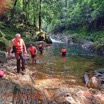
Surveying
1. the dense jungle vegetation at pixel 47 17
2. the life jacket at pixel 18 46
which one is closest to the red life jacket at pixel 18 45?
the life jacket at pixel 18 46

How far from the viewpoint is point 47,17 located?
50.4 m

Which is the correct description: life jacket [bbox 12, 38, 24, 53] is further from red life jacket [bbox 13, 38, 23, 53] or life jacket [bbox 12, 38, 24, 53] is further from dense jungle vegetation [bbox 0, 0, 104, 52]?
dense jungle vegetation [bbox 0, 0, 104, 52]

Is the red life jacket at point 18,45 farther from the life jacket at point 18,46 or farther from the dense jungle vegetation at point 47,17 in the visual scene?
the dense jungle vegetation at point 47,17

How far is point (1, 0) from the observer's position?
2928 cm

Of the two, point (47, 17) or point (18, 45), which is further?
point (47, 17)

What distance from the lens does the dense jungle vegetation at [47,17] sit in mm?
Result: 38344

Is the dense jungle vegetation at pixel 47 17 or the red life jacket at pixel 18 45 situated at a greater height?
the dense jungle vegetation at pixel 47 17

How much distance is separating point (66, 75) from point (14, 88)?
25.6 ft

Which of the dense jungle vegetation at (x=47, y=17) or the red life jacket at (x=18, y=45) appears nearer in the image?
the red life jacket at (x=18, y=45)

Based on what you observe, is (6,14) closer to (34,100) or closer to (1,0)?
(1,0)

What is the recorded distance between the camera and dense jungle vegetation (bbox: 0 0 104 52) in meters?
38.3

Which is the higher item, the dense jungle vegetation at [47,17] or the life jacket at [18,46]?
the dense jungle vegetation at [47,17]

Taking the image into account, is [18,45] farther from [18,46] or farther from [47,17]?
[47,17]

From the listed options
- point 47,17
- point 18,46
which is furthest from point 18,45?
point 47,17
